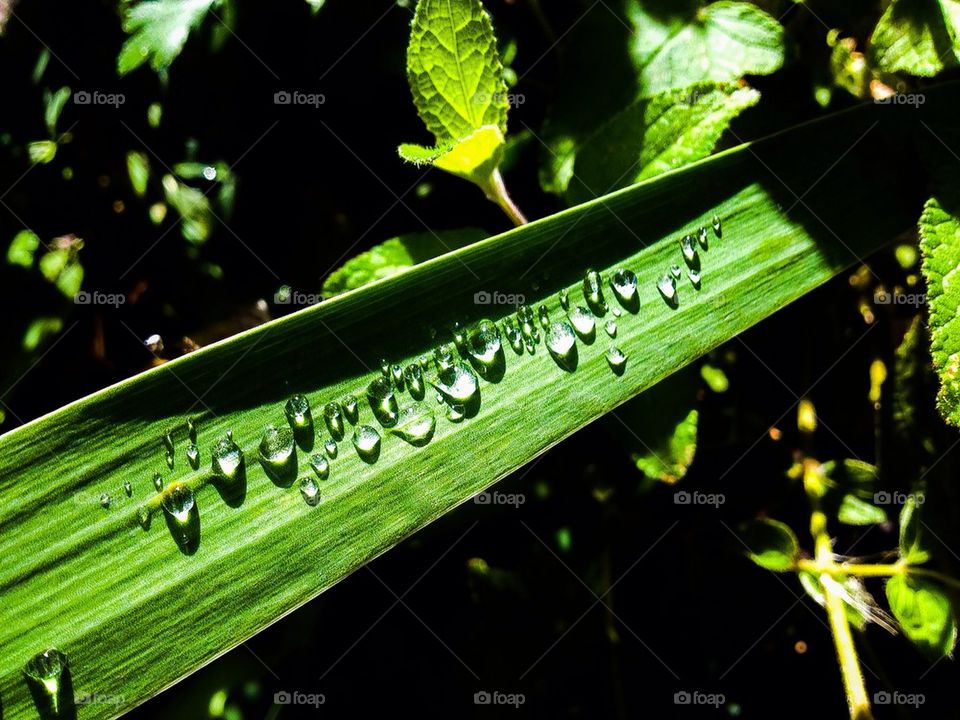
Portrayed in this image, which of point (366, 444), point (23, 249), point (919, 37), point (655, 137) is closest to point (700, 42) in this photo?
point (655, 137)

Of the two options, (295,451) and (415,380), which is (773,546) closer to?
(415,380)

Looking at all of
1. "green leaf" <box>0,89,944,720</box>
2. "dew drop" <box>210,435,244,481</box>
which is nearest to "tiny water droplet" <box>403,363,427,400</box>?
"green leaf" <box>0,89,944,720</box>

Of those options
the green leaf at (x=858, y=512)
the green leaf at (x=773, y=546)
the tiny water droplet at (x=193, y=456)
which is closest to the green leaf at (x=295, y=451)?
the tiny water droplet at (x=193, y=456)

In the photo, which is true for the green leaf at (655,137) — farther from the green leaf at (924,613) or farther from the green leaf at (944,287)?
the green leaf at (924,613)

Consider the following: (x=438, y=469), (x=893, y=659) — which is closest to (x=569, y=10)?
(x=438, y=469)

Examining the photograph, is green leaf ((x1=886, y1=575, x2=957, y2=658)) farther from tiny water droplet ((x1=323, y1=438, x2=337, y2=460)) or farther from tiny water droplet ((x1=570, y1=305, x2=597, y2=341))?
tiny water droplet ((x1=323, y1=438, x2=337, y2=460))
